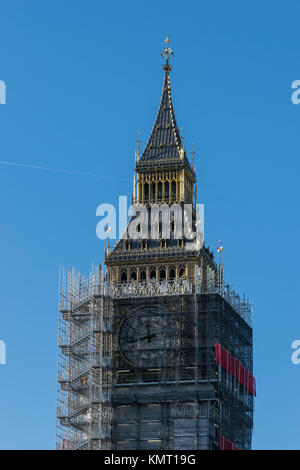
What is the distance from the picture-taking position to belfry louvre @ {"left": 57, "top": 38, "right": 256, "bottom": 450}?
16725 cm

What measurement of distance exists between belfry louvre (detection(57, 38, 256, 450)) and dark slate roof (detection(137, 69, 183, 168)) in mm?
10699

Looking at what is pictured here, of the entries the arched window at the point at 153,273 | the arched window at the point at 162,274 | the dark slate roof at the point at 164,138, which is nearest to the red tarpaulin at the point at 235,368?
the arched window at the point at 162,274

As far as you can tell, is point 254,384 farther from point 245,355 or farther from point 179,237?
point 179,237

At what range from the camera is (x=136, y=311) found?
171500mm

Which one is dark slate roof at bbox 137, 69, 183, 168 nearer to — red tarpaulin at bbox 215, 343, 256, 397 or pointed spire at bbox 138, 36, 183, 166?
pointed spire at bbox 138, 36, 183, 166

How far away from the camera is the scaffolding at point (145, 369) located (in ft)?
548

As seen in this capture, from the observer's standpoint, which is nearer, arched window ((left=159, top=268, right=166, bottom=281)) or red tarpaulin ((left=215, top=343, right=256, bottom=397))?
red tarpaulin ((left=215, top=343, right=256, bottom=397))

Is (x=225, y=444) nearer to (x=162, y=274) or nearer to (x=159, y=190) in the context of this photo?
(x=162, y=274)

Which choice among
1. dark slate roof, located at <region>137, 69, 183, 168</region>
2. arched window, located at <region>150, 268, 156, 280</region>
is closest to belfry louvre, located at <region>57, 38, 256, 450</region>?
arched window, located at <region>150, 268, 156, 280</region>

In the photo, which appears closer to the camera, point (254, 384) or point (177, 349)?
point (177, 349)

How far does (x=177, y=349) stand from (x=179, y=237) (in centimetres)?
1303

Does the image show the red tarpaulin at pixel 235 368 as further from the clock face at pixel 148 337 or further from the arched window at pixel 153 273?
the arched window at pixel 153 273

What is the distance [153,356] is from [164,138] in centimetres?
2604
